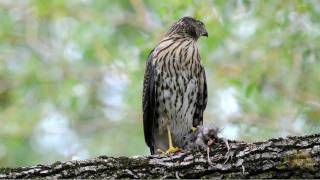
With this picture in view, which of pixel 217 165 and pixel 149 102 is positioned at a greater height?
pixel 149 102

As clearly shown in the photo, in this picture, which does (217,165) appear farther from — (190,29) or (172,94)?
(190,29)

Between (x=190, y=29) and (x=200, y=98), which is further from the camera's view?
(x=190, y=29)

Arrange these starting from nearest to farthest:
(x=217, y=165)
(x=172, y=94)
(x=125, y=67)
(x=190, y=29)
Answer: (x=217, y=165), (x=172, y=94), (x=190, y=29), (x=125, y=67)

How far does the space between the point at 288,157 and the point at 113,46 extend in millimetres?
6868

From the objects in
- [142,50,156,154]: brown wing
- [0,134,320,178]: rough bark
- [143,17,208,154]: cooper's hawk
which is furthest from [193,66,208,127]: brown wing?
[0,134,320,178]: rough bark

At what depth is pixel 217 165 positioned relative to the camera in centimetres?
526

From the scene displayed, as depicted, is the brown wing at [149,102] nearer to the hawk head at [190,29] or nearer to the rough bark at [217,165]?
the hawk head at [190,29]

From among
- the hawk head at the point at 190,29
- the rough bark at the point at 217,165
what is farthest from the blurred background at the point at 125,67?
the rough bark at the point at 217,165

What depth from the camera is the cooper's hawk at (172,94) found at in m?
7.41

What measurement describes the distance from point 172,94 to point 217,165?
2227mm

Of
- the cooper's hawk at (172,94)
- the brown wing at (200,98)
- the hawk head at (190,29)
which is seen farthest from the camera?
the hawk head at (190,29)

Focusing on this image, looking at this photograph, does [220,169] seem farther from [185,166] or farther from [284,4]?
[284,4]

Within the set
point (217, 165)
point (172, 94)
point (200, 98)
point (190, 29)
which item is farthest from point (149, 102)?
point (217, 165)

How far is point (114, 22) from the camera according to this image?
12250 millimetres
